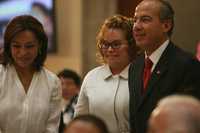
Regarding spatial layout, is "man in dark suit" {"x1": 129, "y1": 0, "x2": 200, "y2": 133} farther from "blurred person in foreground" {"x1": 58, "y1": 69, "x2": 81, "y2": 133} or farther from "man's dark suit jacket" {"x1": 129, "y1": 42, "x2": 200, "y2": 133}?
"blurred person in foreground" {"x1": 58, "y1": 69, "x2": 81, "y2": 133}

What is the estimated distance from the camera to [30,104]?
3.88 meters

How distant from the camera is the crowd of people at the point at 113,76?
3641mm

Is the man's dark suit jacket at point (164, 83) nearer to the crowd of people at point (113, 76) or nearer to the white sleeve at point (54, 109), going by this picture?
the crowd of people at point (113, 76)

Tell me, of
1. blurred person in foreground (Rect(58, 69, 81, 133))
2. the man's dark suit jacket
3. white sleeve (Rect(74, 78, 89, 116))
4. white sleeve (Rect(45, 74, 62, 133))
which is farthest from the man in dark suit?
blurred person in foreground (Rect(58, 69, 81, 133))

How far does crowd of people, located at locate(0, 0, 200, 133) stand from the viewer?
364 centimetres

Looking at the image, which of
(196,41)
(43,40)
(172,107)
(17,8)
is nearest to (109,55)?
(43,40)

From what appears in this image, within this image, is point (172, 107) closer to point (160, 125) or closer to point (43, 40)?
point (160, 125)

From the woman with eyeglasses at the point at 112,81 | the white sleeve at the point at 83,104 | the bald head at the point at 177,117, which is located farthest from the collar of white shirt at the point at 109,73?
the bald head at the point at 177,117

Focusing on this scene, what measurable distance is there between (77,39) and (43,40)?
14.6 ft

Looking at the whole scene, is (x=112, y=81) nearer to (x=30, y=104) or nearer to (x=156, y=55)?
(x=156, y=55)

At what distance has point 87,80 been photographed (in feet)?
13.2

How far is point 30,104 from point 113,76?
52 cm

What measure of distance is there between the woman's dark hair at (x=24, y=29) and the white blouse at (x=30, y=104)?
6cm

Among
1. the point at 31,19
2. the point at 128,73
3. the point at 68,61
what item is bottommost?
the point at 68,61
